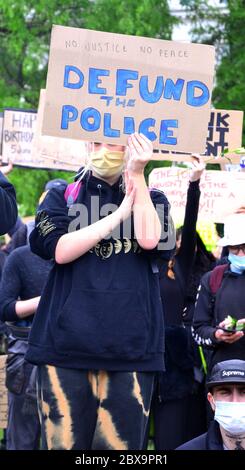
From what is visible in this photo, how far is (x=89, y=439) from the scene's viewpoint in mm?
4398

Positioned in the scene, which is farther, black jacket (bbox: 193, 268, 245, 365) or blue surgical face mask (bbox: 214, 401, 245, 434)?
black jacket (bbox: 193, 268, 245, 365)

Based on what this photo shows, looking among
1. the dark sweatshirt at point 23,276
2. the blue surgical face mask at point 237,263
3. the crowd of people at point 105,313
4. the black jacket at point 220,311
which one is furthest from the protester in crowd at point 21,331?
the crowd of people at point 105,313

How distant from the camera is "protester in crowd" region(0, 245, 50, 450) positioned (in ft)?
21.6

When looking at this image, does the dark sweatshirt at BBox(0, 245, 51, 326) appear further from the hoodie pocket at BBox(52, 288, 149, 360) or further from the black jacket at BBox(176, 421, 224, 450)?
the hoodie pocket at BBox(52, 288, 149, 360)

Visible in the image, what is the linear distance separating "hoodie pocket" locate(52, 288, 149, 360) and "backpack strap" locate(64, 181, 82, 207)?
0.40 m

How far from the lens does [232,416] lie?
15.9 ft

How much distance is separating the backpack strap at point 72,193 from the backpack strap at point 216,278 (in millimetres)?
1900

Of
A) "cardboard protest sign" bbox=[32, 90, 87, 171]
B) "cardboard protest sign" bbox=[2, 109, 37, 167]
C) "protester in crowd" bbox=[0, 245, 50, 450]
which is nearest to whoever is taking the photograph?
"protester in crowd" bbox=[0, 245, 50, 450]

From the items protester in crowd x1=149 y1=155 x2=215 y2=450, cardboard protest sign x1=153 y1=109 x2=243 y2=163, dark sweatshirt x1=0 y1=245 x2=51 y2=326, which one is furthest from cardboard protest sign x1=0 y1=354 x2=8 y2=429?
cardboard protest sign x1=153 y1=109 x2=243 y2=163

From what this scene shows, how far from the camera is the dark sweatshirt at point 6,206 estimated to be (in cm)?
425

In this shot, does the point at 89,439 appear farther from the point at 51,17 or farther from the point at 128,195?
the point at 51,17

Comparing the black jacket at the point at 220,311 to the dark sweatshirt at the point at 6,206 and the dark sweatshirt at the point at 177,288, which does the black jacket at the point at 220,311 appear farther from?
the dark sweatshirt at the point at 6,206
